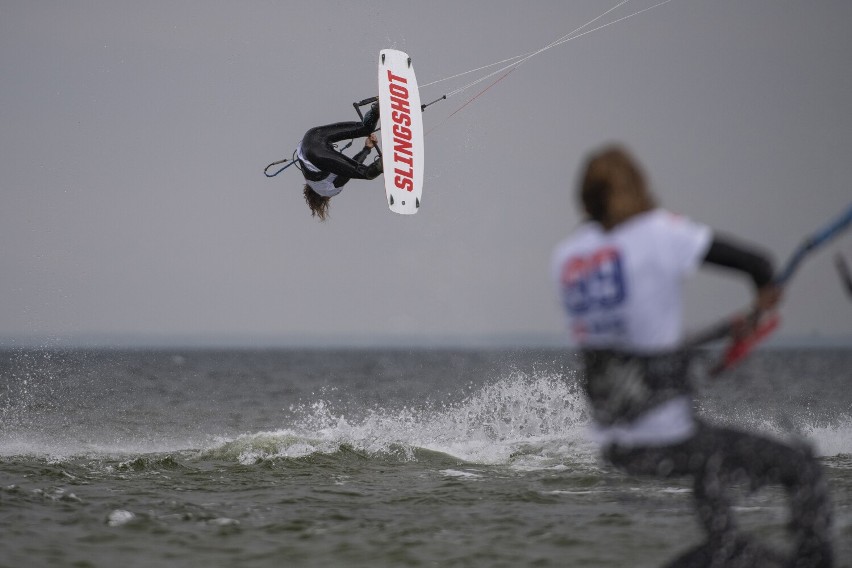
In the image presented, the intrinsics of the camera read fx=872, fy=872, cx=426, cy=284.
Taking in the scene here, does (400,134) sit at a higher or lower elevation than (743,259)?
higher

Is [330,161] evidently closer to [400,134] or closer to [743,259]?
[400,134]

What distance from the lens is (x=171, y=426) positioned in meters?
19.9

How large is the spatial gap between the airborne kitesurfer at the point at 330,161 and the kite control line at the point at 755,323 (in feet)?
19.3

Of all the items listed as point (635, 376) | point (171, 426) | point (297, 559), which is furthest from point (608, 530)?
point (171, 426)

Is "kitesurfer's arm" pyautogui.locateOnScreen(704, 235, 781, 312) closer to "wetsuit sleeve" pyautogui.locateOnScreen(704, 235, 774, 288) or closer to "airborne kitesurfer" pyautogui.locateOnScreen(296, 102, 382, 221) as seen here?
"wetsuit sleeve" pyautogui.locateOnScreen(704, 235, 774, 288)

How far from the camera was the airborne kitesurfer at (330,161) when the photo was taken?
907 cm

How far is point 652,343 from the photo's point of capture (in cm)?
355

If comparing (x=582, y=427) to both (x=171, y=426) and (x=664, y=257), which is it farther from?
(x=664, y=257)

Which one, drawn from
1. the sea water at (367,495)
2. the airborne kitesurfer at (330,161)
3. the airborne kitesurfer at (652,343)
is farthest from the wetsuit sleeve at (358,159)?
the airborne kitesurfer at (652,343)

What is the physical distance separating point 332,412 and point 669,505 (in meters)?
19.4

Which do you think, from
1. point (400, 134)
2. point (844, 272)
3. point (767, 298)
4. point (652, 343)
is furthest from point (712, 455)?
point (400, 134)

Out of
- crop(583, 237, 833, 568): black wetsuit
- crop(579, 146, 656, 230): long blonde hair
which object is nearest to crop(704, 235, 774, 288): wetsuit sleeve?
crop(579, 146, 656, 230): long blonde hair

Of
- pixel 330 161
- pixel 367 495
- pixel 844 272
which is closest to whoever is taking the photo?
pixel 844 272

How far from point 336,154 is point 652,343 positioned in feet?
19.9
